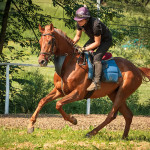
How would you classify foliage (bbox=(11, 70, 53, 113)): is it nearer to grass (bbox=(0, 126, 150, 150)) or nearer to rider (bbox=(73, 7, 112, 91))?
grass (bbox=(0, 126, 150, 150))

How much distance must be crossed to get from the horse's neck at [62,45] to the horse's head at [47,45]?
0.18 meters

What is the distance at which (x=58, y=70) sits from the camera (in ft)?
22.0

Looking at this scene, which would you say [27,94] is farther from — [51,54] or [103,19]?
[51,54]

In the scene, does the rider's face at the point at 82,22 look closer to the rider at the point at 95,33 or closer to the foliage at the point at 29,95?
the rider at the point at 95,33

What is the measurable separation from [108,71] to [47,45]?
4.76 ft

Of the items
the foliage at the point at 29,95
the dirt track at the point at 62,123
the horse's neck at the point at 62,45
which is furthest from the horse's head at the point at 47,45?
the foliage at the point at 29,95

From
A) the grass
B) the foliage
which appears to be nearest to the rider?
the grass

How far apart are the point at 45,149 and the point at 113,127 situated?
365 centimetres

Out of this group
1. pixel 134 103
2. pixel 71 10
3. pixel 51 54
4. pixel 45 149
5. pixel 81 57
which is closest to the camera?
pixel 45 149

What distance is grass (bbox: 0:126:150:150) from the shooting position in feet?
20.3

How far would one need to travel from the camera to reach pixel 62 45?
22.2ft

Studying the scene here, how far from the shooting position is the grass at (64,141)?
618 centimetres

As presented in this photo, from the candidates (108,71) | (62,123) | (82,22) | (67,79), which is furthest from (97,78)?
(62,123)

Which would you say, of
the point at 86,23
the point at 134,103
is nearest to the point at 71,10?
the point at 134,103
